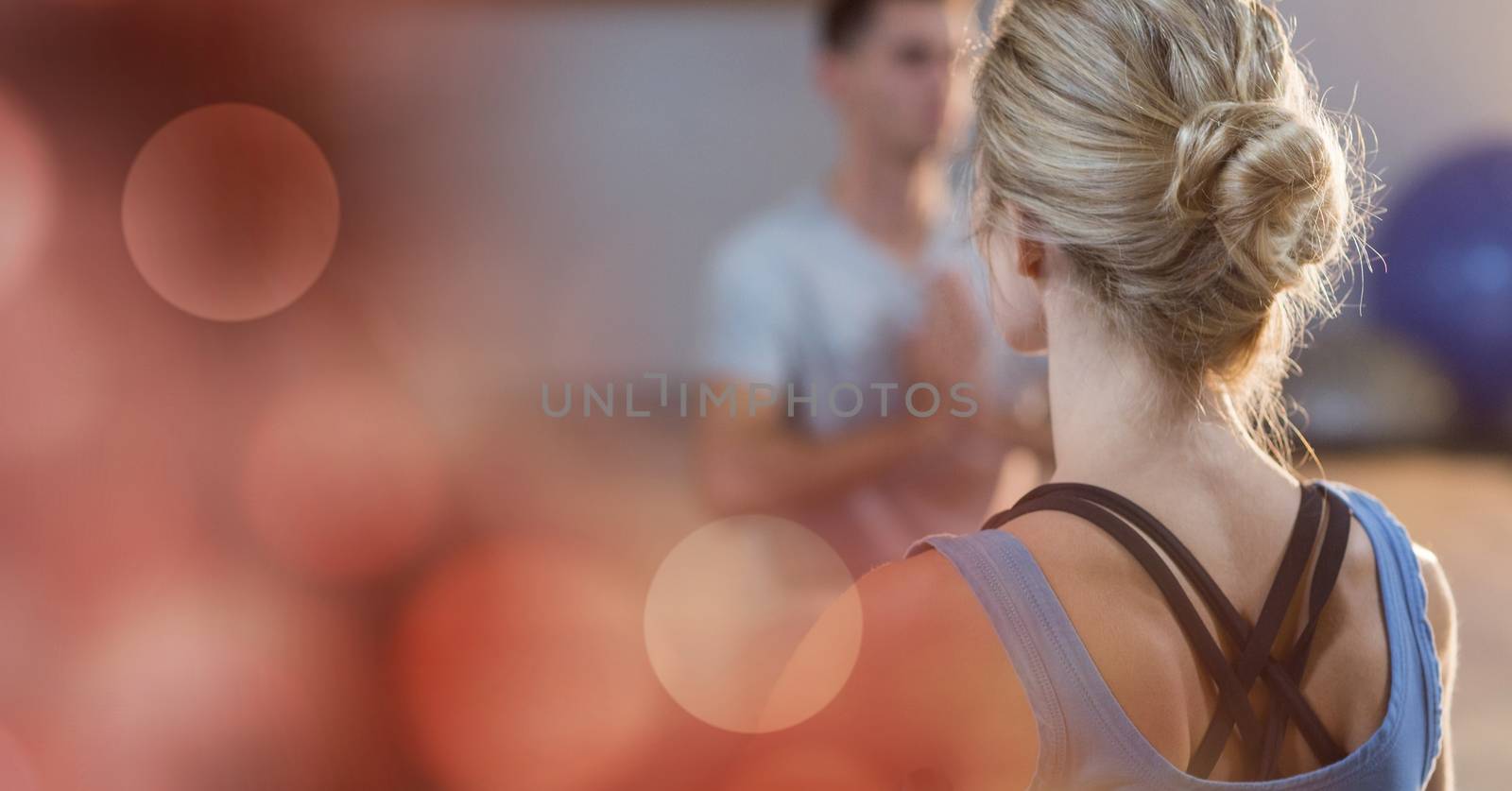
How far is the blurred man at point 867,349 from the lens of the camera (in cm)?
141

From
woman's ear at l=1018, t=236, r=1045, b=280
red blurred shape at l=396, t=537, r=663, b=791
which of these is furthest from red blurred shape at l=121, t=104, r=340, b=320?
woman's ear at l=1018, t=236, r=1045, b=280

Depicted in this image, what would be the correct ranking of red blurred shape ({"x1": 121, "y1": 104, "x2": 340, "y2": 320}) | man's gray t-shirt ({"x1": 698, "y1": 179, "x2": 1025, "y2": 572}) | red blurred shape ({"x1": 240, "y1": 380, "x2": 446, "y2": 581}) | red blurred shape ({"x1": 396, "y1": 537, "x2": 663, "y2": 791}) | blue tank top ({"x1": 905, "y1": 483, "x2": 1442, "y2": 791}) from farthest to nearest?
red blurred shape ({"x1": 121, "y1": 104, "x2": 340, "y2": 320})
red blurred shape ({"x1": 240, "y1": 380, "x2": 446, "y2": 581})
red blurred shape ({"x1": 396, "y1": 537, "x2": 663, "y2": 791})
man's gray t-shirt ({"x1": 698, "y1": 179, "x2": 1025, "y2": 572})
blue tank top ({"x1": 905, "y1": 483, "x2": 1442, "y2": 791})

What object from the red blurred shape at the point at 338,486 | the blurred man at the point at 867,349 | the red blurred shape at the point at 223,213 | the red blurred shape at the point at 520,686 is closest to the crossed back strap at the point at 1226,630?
the blurred man at the point at 867,349

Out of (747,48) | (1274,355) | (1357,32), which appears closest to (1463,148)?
(1357,32)

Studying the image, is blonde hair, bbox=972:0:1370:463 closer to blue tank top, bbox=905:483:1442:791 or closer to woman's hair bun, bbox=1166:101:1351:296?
woman's hair bun, bbox=1166:101:1351:296

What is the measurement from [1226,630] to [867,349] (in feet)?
2.75

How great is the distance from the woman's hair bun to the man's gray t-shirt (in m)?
0.75

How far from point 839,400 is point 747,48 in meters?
5.97

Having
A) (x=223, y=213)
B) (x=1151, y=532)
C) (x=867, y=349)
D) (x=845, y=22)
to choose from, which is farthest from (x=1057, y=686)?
(x=223, y=213)

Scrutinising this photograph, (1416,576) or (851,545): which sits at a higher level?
(1416,576)

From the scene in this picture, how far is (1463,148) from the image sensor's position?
A: 9.81 ft

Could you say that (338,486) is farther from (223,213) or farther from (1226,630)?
(1226,630)

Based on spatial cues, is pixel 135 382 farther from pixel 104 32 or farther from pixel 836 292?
pixel 836 292

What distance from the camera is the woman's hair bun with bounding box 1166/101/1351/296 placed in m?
0.60
